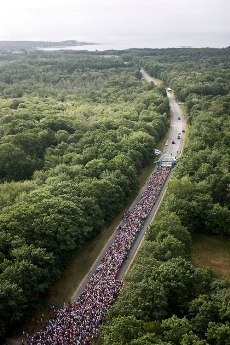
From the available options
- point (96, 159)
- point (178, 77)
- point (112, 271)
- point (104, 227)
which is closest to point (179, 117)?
point (178, 77)

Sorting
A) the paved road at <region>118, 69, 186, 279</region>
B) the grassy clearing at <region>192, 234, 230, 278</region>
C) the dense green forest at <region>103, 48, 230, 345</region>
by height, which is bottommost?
the grassy clearing at <region>192, 234, 230, 278</region>

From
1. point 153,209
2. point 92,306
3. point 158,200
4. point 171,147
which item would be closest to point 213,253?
point 153,209

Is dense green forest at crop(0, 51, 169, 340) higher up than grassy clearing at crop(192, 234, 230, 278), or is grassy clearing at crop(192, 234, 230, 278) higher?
dense green forest at crop(0, 51, 169, 340)

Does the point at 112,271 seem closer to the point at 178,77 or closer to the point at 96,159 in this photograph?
the point at 96,159

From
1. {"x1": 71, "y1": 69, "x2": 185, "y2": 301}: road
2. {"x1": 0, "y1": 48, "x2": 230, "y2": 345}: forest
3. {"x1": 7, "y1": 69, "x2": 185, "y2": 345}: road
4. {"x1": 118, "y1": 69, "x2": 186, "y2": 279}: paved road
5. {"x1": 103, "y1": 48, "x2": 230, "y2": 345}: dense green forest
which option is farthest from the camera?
{"x1": 118, "y1": 69, "x2": 186, "y2": 279}: paved road

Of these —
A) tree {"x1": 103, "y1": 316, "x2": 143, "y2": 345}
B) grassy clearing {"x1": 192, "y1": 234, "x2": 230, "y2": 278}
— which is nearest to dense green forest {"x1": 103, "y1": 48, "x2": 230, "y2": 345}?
tree {"x1": 103, "y1": 316, "x2": 143, "y2": 345}

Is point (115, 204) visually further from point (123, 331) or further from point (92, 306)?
point (123, 331)

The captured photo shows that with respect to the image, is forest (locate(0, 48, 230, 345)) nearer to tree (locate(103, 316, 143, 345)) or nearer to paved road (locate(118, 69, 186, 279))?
tree (locate(103, 316, 143, 345))
